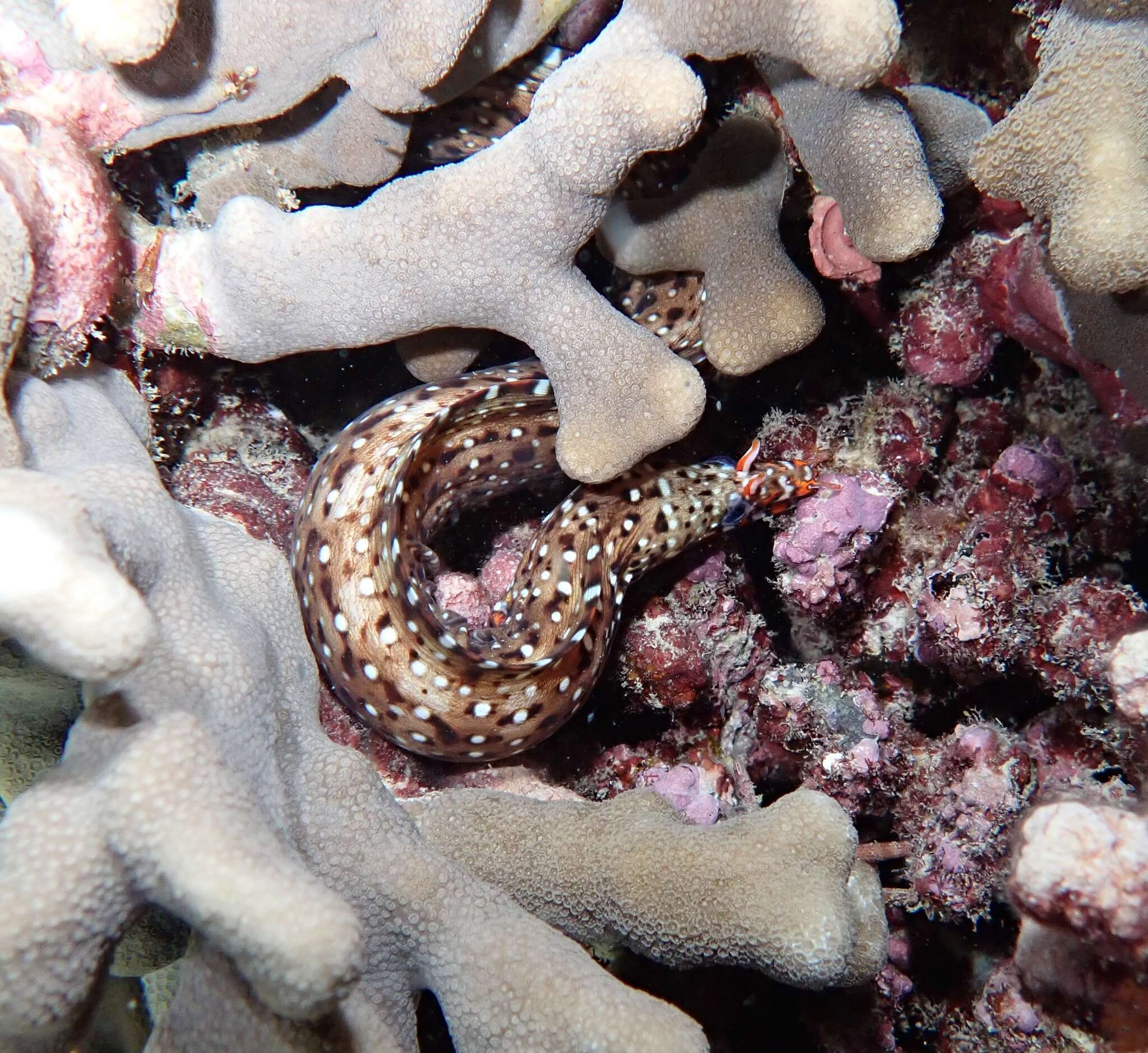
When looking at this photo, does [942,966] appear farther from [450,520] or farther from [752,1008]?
[450,520]

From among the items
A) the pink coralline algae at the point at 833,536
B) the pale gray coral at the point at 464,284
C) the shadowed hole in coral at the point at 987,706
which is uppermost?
the pale gray coral at the point at 464,284

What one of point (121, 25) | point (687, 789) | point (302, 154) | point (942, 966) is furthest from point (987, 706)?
point (121, 25)

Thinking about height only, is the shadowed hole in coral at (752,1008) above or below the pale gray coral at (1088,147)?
below

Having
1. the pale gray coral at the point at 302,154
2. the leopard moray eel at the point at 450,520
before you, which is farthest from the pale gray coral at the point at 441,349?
the pale gray coral at the point at 302,154


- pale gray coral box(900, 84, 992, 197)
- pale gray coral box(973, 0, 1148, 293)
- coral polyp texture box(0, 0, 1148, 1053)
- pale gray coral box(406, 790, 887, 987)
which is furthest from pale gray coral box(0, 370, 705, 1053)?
pale gray coral box(900, 84, 992, 197)

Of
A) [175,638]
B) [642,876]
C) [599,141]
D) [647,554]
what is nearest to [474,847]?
[642,876]

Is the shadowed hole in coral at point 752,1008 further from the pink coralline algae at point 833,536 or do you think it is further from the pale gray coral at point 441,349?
the pale gray coral at point 441,349

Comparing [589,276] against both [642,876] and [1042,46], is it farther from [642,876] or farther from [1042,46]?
[642,876]

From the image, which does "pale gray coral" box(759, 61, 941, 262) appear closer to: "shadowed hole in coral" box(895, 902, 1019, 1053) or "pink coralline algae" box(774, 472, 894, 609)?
"pink coralline algae" box(774, 472, 894, 609)
